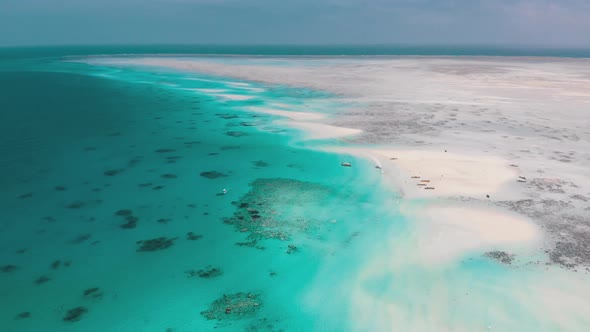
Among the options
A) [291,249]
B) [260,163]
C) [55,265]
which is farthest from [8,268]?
[260,163]

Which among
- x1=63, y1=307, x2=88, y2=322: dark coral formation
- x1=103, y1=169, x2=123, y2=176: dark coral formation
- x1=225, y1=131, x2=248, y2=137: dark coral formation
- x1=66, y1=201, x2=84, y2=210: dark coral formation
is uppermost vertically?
Answer: x1=225, y1=131, x2=248, y2=137: dark coral formation

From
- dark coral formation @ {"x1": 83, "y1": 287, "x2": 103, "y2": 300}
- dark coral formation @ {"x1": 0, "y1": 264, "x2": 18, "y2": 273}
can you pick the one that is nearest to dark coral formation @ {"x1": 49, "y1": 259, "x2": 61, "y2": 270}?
dark coral formation @ {"x1": 0, "y1": 264, "x2": 18, "y2": 273}

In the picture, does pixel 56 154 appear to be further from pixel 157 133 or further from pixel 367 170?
pixel 367 170

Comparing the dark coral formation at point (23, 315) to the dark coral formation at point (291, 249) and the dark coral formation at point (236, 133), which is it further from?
the dark coral formation at point (236, 133)

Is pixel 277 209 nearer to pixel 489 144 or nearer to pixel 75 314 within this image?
pixel 75 314

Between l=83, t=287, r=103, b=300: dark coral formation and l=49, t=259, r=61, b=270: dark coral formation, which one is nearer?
l=83, t=287, r=103, b=300: dark coral formation

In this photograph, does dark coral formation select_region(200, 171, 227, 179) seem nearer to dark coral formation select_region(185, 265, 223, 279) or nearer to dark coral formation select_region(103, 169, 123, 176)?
dark coral formation select_region(103, 169, 123, 176)

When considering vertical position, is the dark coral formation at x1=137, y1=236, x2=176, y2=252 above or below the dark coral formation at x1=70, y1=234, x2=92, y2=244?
below

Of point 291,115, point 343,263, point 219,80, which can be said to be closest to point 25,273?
point 343,263
